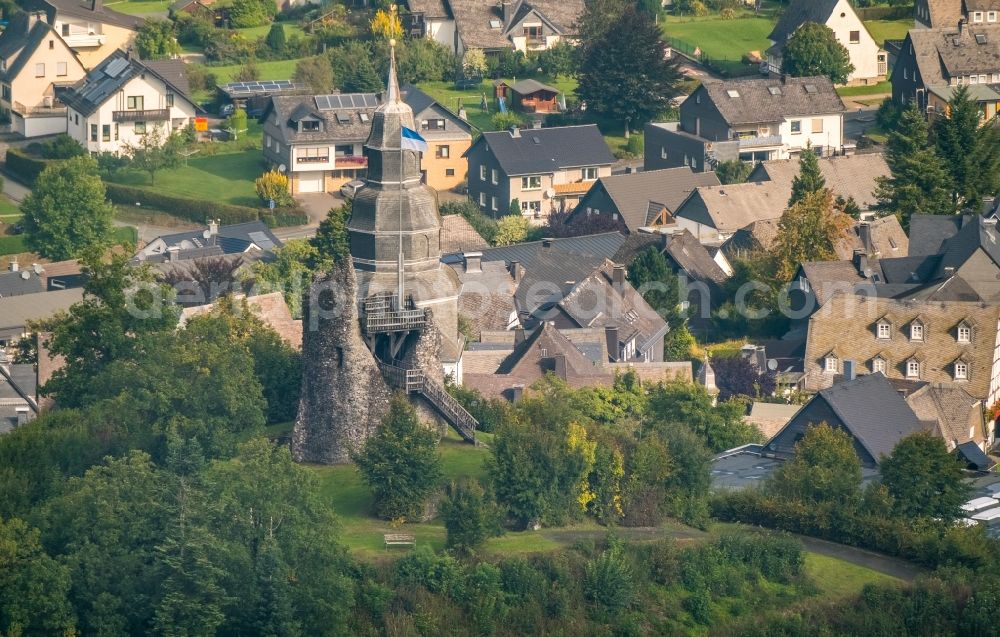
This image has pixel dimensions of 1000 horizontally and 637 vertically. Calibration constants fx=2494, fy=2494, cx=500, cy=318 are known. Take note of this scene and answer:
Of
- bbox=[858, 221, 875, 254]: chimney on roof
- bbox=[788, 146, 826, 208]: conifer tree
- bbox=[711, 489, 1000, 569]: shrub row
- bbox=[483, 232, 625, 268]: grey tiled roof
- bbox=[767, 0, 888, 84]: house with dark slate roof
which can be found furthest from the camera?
bbox=[767, 0, 888, 84]: house with dark slate roof

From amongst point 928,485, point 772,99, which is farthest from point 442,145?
point 928,485

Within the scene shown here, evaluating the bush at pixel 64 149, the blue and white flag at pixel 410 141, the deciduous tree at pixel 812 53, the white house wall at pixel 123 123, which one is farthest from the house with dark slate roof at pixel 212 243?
the deciduous tree at pixel 812 53

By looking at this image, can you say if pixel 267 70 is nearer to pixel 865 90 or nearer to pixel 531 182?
pixel 531 182

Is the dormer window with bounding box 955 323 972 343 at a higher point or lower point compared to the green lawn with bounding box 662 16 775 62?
lower

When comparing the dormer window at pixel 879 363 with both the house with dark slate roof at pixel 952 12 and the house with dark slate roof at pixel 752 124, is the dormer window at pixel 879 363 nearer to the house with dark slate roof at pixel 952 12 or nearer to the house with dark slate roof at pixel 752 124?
the house with dark slate roof at pixel 752 124

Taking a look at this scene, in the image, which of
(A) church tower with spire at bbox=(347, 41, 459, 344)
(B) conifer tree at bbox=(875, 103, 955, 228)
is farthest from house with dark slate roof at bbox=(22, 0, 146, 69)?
(A) church tower with spire at bbox=(347, 41, 459, 344)

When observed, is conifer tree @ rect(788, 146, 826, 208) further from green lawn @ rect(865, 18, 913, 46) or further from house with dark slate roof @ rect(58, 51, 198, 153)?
green lawn @ rect(865, 18, 913, 46)

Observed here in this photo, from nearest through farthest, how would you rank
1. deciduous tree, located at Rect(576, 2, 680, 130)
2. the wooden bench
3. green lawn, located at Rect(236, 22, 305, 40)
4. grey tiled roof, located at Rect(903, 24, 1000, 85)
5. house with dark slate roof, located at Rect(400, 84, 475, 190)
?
the wooden bench < house with dark slate roof, located at Rect(400, 84, 475, 190) < deciduous tree, located at Rect(576, 2, 680, 130) < grey tiled roof, located at Rect(903, 24, 1000, 85) < green lawn, located at Rect(236, 22, 305, 40)
